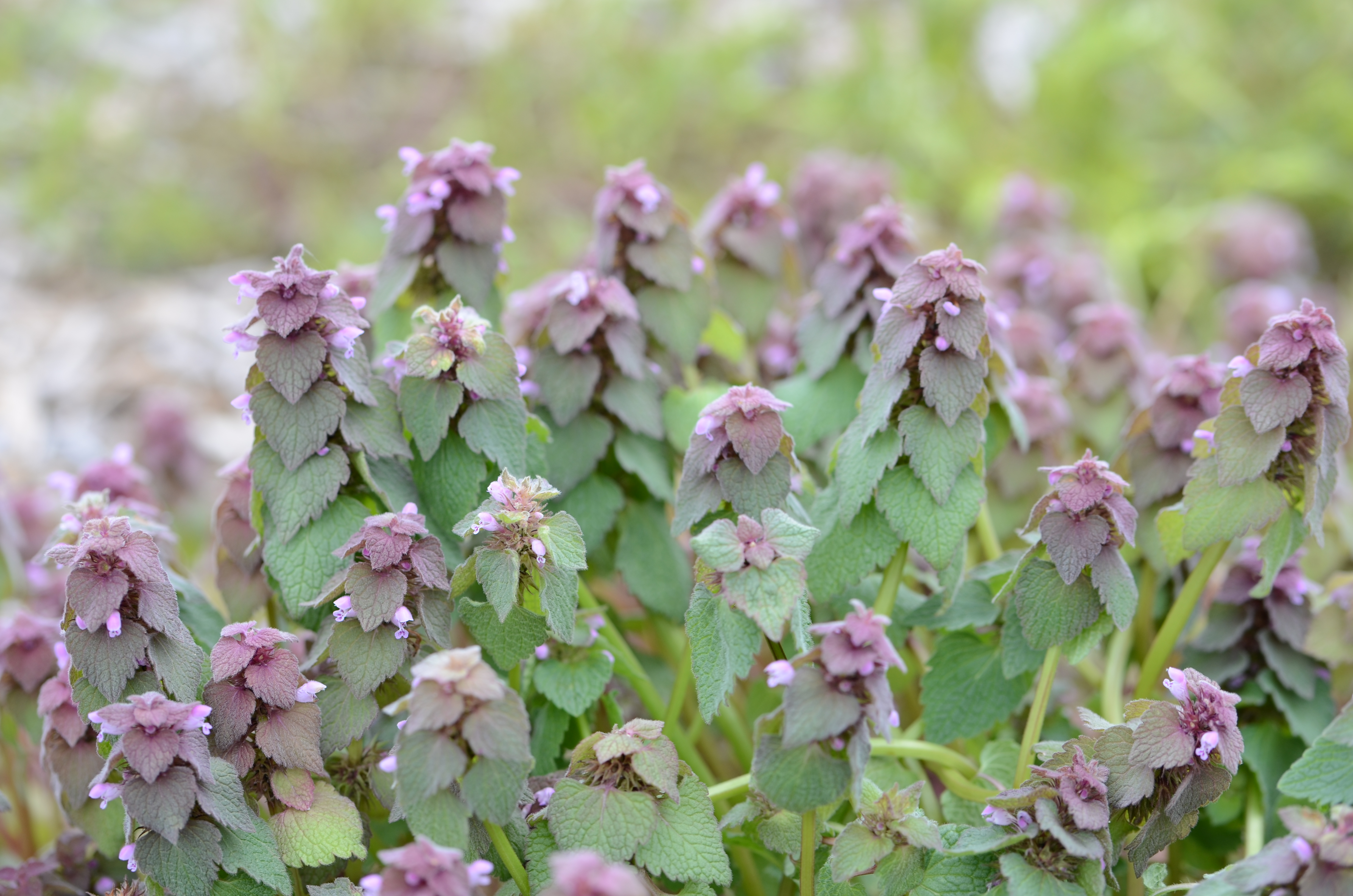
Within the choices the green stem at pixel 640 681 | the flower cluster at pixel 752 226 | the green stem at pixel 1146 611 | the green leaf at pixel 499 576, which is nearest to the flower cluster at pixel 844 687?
the green leaf at pixel 499 576

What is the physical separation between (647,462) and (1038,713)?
680 mm

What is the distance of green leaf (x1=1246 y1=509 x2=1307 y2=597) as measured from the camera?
5.03 feet

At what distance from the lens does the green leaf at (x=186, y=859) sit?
1.31 meters

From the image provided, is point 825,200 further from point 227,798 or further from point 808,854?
point 227,798

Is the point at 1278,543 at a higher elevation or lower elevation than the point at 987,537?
lower

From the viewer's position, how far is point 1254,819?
5.47 ft

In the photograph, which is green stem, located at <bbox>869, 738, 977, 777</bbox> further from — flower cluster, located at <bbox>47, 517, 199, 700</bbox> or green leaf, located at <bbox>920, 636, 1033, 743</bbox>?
flower cluster, located at <bbox>47, 517, 199, 700</bbox>

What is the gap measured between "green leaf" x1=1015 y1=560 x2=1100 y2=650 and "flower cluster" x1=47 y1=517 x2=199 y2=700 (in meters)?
1.08

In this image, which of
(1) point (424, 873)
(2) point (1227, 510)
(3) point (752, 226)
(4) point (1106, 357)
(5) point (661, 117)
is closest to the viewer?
(1) point (424, 873)

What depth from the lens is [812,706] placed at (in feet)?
3.86

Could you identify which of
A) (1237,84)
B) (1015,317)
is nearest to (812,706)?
(1015,317)

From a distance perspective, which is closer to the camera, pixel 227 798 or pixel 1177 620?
pixel 227 798

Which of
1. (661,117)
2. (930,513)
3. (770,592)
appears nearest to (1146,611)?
(930,513)

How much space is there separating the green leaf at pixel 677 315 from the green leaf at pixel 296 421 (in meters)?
0.56
